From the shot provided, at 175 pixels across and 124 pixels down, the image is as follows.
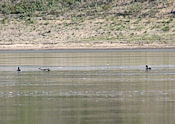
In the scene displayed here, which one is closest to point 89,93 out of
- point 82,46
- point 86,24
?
point 82,46

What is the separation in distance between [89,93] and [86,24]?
43035 millimetres

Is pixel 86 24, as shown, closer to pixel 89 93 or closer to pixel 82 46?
pixel 82 46

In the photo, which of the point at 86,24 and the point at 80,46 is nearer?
the point at 80,46

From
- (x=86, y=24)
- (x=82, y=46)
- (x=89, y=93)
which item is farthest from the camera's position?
(x=86, y=24)

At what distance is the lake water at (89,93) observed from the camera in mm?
17656

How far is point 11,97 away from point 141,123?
7274mm

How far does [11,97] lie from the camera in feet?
74.0

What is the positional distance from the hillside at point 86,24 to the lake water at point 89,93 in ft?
61.4

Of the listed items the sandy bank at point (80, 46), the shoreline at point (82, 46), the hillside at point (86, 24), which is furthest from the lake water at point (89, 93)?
the hillside at point (86, 24)

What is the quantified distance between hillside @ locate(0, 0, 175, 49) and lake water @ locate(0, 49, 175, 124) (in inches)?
737

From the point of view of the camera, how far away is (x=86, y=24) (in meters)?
66.1

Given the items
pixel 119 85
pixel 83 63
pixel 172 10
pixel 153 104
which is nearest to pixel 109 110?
pixel 153 104

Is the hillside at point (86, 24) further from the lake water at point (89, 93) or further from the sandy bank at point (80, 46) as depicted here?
the lake water at point (89, 93)

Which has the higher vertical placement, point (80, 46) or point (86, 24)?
point (86, 24)
